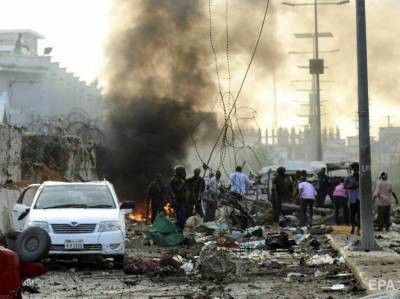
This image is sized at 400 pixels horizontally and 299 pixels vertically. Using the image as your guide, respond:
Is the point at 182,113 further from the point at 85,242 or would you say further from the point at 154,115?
the point at 85,242

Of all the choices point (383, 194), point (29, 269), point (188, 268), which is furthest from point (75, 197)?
point (383, 194)

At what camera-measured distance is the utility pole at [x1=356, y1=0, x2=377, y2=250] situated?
1380cm

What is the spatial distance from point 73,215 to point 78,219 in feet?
0.68

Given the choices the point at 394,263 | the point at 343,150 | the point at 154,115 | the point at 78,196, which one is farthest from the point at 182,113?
the point at 343,150

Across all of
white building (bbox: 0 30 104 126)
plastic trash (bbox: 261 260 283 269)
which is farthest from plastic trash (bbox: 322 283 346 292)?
white building (bbox: 0 30 104 126)

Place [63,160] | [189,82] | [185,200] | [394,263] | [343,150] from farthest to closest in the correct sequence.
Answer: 1. [343,150]
2. [189,82]
3. [63,160]
4. [185,200]
5. [394,263]

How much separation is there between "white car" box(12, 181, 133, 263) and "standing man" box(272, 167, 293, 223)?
9.50 meters

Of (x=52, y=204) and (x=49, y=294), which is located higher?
(x=52, y=204)

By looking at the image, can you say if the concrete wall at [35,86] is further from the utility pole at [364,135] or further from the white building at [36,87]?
the utility pole at [364,135]

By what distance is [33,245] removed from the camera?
698cm

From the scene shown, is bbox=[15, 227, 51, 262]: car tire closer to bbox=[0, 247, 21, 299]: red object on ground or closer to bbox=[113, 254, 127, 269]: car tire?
bbox=[0, 247, 21, 299]: red object on ground

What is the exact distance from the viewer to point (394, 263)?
39.3 ft

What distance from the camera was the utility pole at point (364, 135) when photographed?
13.8 meters

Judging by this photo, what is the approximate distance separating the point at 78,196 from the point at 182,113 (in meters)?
20.9
